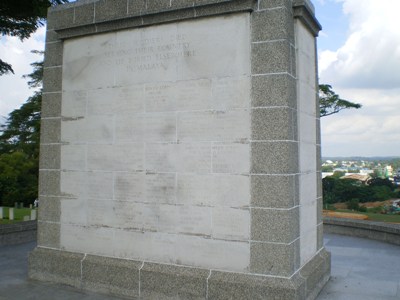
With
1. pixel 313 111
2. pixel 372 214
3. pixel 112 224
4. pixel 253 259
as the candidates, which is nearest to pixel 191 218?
pixel 253 259

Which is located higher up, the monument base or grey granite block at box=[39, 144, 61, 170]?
grey granite block at box=[39, 144, 61, 170]

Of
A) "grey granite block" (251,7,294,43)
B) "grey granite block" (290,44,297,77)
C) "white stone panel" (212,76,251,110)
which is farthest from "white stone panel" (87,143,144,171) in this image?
"grey granite block" (290,44,297,77)

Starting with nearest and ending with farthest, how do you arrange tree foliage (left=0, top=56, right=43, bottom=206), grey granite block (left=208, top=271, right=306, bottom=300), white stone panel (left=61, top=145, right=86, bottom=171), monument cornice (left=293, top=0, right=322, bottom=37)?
1. grey granite block (left=208, top=271, right=306, bottom=300)
2. monument cornice (left=293, top=0, right=322, bottom=37)
3. white stone panel (left=61, top=145, right=86, bottom=171)
4. tree foliage (left=0, top=56, right=43, bottom=206)

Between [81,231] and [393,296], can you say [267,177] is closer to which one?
[393,296]

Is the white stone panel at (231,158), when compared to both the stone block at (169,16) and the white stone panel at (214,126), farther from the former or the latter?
the stone block at (169,16)

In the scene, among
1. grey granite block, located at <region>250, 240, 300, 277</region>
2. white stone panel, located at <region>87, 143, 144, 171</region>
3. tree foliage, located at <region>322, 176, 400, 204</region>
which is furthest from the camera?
tree foliage, located at <region>322, 176, 400, 204</region>

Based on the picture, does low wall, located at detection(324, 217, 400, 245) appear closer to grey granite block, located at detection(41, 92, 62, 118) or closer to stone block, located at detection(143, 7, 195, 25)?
stone block, located at detection(143, 7, 195, 25)

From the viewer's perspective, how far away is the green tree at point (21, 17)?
13.2 metres

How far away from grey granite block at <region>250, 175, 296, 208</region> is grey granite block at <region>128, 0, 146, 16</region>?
11.8ft

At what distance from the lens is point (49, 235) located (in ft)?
25.6

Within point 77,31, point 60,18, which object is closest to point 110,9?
point 77,31

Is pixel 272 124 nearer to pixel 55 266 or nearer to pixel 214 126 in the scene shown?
pixel 214 126

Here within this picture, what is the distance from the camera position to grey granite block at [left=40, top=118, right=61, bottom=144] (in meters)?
7.80

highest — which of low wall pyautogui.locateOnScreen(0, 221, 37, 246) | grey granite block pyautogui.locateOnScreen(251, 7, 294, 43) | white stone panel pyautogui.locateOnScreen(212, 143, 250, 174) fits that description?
grey granite block pyautogui.locateOnScreen(251, 7, 294, 43)
